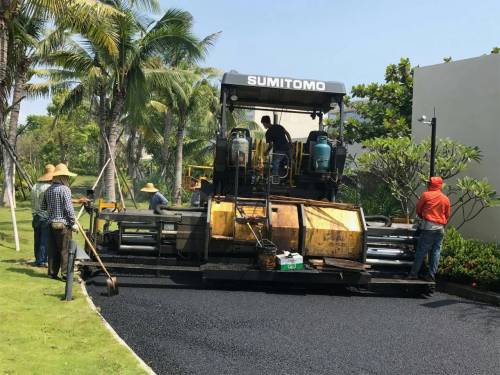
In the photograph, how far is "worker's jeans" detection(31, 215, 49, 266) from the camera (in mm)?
8469

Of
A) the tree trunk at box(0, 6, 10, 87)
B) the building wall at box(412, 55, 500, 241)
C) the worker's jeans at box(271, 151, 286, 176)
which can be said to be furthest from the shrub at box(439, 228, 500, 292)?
the tree trunk at box(0, 6, 10, 87)

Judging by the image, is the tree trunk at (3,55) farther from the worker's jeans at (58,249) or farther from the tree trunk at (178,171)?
the tree trunk at (178,171)

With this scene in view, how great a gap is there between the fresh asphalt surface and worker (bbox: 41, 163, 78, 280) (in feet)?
2.14

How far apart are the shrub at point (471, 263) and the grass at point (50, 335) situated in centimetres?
554

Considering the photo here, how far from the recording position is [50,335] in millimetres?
5016

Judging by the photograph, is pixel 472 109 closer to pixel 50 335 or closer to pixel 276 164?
pixel 276 164

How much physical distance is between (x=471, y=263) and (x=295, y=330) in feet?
12.8

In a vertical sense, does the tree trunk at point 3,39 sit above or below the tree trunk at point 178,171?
above

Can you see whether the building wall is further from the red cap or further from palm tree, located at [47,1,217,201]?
palm tree, located at [47,1,217,201]

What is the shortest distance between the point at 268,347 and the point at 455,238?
523 centimetres

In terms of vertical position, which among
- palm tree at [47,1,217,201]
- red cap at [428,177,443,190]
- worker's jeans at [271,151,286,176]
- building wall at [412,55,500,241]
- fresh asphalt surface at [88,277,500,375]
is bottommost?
fresh asphalt surface at [88,277,500,375]

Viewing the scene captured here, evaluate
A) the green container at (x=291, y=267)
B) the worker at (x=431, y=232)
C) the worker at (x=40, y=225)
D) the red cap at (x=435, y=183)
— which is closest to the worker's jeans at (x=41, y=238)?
the worker at (x=40, y=225)

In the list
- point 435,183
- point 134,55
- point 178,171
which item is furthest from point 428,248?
point 178,171

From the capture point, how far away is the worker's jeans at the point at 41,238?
27.8 ft
